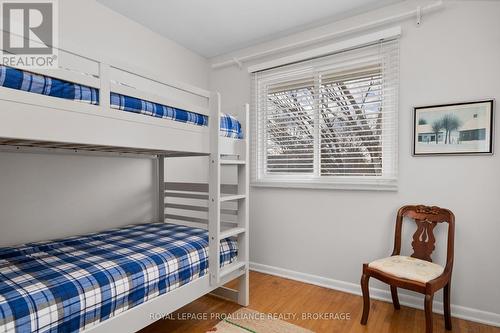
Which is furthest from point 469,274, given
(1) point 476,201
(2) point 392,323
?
(2) point 392,323

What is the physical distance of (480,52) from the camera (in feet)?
6.56

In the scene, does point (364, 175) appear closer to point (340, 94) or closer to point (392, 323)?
point (340, 94)

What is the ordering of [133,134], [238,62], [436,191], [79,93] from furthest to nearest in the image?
[238,62]
[436,191]
[133,134]
[79,93]

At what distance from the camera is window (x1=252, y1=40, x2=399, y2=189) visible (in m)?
2.36

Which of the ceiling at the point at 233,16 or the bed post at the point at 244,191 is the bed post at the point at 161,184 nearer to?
the bed post at the point at 244,191

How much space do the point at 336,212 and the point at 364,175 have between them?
1.40 feet

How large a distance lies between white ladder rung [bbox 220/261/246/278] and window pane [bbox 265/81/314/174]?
44.5 inches

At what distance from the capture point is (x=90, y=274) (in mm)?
1312

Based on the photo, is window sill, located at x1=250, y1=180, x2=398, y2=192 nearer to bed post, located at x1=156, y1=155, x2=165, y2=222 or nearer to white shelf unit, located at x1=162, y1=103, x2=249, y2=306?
white shelf unit, located at x1=162, y1=103, x2=249, y2=306

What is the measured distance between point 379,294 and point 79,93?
2612mm

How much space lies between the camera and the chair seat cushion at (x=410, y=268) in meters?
1.76

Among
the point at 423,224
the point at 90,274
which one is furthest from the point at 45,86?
the point at 423,224

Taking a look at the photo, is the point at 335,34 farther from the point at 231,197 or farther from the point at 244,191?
the point at 231,197

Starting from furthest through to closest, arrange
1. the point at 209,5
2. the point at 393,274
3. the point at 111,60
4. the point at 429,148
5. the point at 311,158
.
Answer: the point at 311,158 < the point at 209,5 < the point at 429,148 < the point at 393,274 < the point at 111,60
